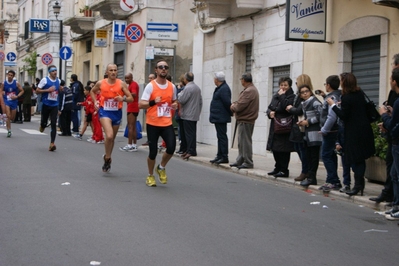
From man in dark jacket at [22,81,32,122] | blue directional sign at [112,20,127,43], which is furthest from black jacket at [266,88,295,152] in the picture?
man in dark jacket at [22,81,32,122]

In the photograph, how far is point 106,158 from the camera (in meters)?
12.7

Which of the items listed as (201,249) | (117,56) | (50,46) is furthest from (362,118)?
(50,46)

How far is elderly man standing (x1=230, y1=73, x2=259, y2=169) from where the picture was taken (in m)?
14.4

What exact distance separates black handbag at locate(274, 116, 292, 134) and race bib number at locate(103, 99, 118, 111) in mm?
2776

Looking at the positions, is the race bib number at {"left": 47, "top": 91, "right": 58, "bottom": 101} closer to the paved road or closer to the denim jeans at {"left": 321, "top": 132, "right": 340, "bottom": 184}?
the paved road

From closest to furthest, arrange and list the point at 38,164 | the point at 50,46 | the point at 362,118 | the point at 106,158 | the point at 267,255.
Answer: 1. the point at 267,255
2. the point at 362,118
3. the point at 106,158
4. the point at 38,164
5. the point at 50,46

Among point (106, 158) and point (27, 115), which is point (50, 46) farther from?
point (106, 158)

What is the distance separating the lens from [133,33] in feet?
78.9

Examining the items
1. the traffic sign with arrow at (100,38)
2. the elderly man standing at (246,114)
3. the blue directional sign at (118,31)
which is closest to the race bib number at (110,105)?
the elderly man standing at (246,114)

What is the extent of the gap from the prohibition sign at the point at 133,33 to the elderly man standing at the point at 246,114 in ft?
32.8

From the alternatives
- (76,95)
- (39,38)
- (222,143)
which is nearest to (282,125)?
(222,143)

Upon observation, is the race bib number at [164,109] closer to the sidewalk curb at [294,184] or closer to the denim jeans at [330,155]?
the denim jeans at [330,155]

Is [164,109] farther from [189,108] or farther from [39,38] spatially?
[39,38]

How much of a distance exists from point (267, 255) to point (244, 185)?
5.64 metres
